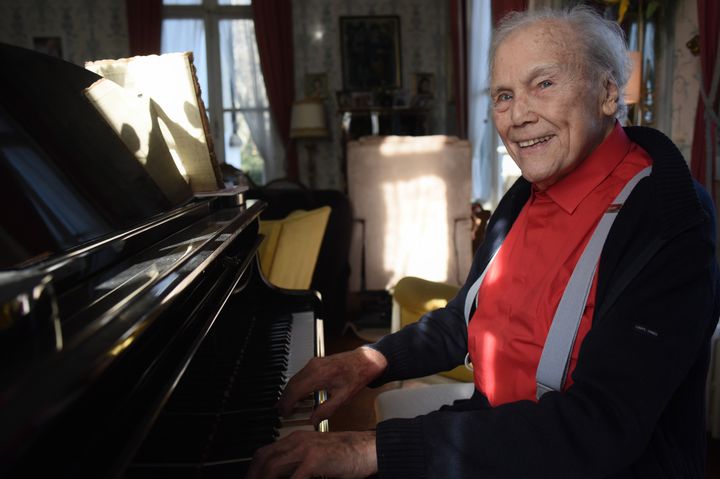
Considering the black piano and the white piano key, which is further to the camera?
the white piano key

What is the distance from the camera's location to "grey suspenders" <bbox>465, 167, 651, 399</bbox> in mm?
991

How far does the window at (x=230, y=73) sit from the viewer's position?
6848 millimetres

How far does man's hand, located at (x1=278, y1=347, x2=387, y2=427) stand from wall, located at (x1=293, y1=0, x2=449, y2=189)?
6144 mm

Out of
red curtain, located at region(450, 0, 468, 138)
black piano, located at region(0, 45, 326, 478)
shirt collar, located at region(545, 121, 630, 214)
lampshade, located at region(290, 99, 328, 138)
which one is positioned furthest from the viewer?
lampshade, located at region(290, 99, 328, 138)

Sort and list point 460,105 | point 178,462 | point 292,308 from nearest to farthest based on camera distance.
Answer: point 178,462 → point 292,308 → point 460,105

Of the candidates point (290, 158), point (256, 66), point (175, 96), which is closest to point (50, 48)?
point (256, 66)

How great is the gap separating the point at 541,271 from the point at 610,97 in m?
0.39

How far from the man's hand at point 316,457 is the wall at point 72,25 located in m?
7.26

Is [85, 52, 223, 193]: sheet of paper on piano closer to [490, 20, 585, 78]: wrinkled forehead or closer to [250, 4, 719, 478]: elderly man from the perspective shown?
[250, 4, 719, 478]: elderly man

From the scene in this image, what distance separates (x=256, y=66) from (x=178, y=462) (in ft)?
22.2

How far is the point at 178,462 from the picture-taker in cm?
83

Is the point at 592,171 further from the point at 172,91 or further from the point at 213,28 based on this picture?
the point at 213,28

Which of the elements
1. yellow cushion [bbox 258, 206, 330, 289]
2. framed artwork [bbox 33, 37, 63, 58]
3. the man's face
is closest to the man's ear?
the man's face

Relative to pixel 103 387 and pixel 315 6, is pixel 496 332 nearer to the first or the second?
pixel 103 387
